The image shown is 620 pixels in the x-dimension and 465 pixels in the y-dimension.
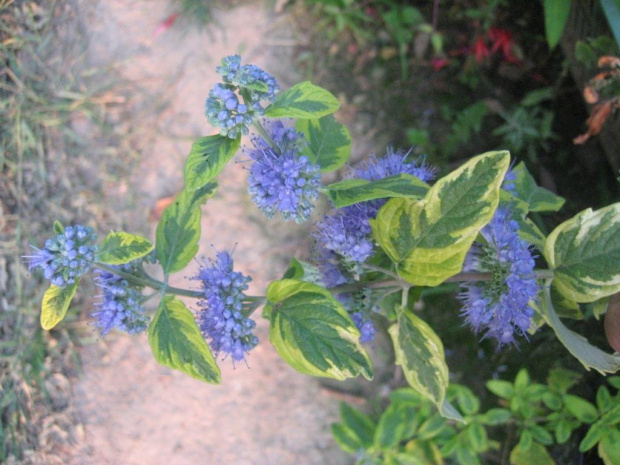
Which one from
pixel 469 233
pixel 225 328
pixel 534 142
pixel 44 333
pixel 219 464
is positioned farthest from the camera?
pixel 44 333

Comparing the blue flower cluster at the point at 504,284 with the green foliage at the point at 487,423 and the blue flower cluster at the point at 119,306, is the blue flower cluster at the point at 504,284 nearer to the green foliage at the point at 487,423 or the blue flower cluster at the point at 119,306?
the green foliage at the point at 487,423

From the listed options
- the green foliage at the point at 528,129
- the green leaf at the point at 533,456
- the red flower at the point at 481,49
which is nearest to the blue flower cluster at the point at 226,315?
the green leaf at the point at 533,456

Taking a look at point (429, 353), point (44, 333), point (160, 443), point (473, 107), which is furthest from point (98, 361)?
point (473, 107)

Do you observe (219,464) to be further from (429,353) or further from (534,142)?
(534,142)

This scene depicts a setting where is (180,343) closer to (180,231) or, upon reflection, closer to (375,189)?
(180,231)

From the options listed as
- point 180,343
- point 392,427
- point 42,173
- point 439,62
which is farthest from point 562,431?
point 42,173

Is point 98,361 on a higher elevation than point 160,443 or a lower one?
higher

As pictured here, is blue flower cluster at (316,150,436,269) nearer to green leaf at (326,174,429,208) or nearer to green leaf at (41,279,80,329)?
green leaf at (326,174,429,208)
